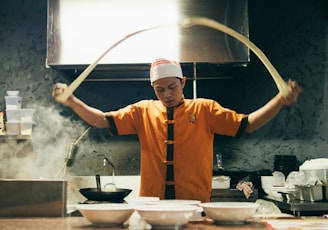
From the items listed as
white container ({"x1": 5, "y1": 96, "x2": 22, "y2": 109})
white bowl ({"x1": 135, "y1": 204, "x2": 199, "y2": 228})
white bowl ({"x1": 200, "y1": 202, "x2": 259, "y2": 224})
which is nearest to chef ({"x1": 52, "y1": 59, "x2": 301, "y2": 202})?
white bowl ({"x1": 200, "y1": 202, "x2": 259, "y2": 224})

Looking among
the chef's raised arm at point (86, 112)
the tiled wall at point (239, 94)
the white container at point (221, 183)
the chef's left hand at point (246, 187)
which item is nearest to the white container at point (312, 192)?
the chef's left hand at point (246, 187)

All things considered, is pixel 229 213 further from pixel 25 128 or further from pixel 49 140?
pixel 49 140

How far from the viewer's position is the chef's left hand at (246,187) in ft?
12.0

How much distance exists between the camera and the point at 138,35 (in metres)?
3.81

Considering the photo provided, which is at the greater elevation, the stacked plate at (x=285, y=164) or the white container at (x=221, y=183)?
the stacked plate at (x=285, y=164)

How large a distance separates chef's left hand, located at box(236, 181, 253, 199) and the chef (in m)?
0.78

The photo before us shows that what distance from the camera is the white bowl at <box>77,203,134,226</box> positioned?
1.62m

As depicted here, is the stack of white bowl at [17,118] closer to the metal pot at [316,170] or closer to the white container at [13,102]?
the white container at [13,102]

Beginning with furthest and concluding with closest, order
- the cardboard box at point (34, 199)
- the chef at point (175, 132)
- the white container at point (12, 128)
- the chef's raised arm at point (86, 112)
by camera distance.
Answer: the white container at point (12, 128), the chef at point (175, 132), the chef's raised arm at point (86, 112), the cardboard box at point (34, 199)

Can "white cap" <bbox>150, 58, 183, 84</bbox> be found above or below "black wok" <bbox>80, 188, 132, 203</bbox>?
above

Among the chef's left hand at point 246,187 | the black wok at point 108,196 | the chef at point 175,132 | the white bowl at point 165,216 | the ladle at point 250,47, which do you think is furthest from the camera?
the chef's left hand at point 246,187

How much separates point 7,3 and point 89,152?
5.82 feet

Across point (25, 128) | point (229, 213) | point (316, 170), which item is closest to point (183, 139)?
point (229, 213)

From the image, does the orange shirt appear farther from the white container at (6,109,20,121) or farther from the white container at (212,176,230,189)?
the white container at (6,109,20,121)
